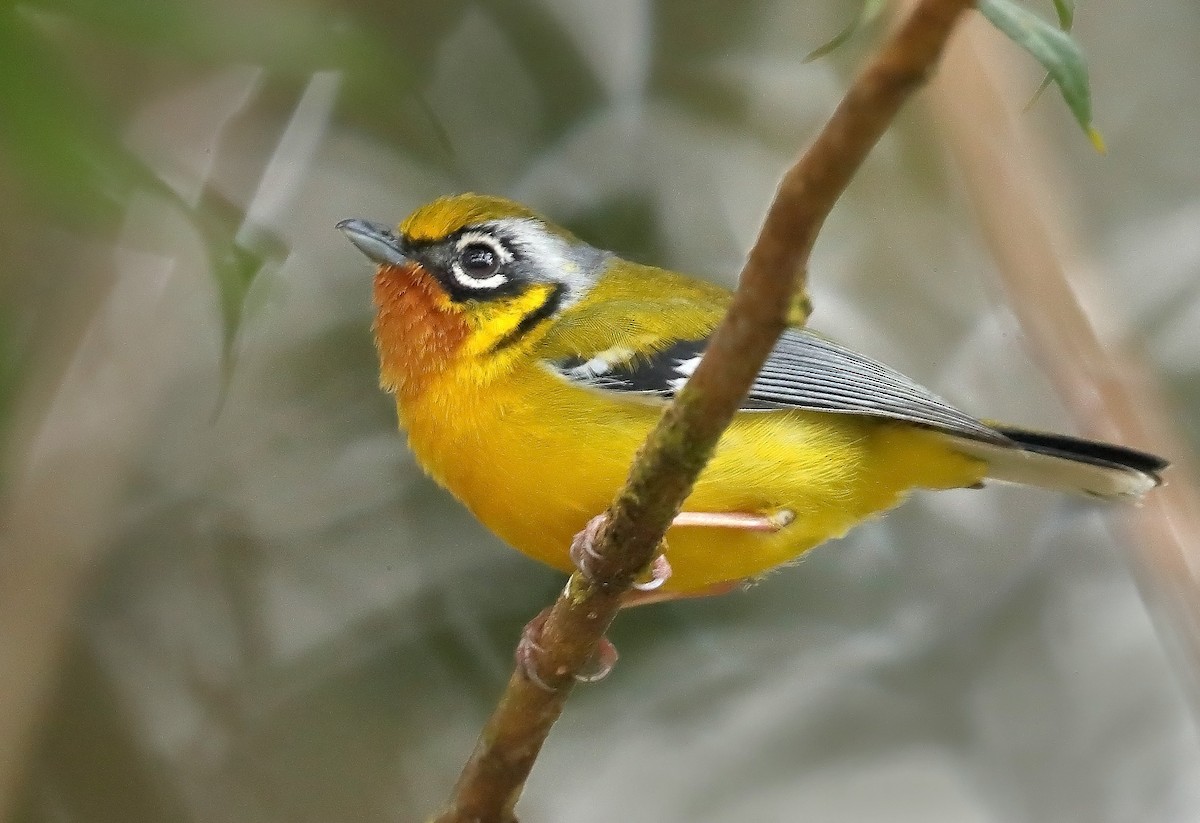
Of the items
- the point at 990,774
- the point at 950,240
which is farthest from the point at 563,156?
the point at 990,774

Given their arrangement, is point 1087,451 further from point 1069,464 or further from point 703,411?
point 703,411

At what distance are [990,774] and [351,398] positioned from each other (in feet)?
11.1

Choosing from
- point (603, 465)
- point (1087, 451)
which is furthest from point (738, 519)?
point (1087, 451)

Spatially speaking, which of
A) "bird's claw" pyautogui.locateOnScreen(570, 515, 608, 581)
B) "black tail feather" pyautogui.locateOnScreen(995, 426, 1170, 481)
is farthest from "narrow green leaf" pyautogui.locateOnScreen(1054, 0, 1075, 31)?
"black tail feather" pyautogui.locateOnScreen(995, 426, 1170, 481)

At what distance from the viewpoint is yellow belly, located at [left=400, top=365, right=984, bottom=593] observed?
267cm

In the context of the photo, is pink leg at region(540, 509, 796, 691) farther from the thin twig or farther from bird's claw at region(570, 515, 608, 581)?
the thin twig

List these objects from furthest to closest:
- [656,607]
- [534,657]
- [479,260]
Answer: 1. [656,607]
2. [479,260]
3. [534,657]

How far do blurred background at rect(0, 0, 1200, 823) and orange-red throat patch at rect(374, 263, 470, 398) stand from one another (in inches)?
58.9

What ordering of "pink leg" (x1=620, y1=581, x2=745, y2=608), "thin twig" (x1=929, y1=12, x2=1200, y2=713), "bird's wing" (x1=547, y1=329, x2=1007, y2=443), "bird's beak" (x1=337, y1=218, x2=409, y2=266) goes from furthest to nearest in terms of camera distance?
"bird's beak" (x1=337, y1=218, x2=409, y2=266)
"pink leg" (x1=620, y1=581, x2=745, y2=608)
"bird's wing" (x1=547, y1=329, x2=1007, y2=443)
"thin twig" (x1=929, y1=12, x2=1200, y2=713)

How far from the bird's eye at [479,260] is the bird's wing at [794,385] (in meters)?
0.42

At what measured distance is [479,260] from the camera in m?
3.15

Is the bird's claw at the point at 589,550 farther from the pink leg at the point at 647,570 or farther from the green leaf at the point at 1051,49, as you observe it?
the green leaf at the point at 1051,49

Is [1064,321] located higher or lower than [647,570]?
higher

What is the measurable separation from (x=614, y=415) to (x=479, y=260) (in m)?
0.70
